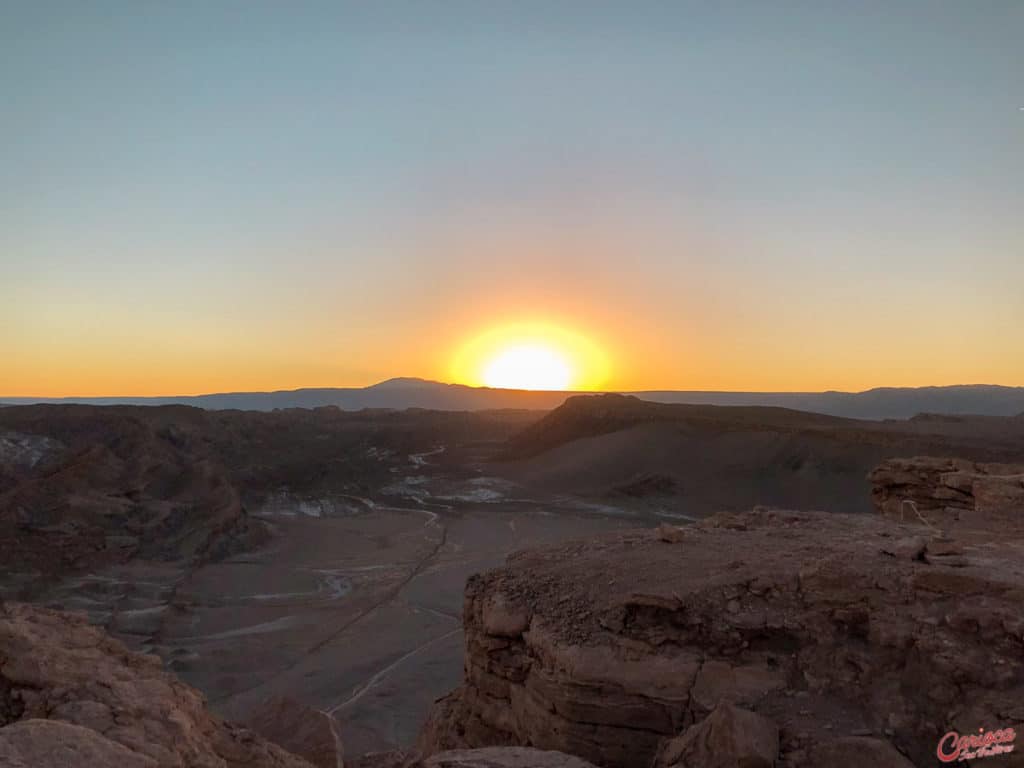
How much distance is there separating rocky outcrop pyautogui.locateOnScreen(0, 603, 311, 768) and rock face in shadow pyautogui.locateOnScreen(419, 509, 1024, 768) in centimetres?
195

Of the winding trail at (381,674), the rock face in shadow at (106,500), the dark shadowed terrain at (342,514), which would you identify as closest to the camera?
the winding trail at (381,674)

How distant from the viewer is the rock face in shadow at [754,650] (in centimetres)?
357

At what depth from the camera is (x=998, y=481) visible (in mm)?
7859

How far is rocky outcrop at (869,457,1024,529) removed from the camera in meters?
7.47

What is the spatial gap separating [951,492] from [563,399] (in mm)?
136733

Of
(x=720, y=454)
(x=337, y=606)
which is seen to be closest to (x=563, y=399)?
(x=720, y=454)

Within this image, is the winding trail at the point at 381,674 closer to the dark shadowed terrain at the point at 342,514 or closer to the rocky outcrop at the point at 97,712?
the dark shadowed terrain at the point at 342,514

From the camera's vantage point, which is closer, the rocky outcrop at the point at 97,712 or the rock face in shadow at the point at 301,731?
the rocky outcrop at the point at 97,712

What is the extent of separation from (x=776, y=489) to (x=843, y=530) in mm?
20463

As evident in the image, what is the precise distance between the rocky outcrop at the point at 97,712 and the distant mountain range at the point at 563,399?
335ft

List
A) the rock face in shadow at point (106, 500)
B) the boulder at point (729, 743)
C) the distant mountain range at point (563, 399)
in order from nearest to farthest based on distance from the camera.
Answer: the boulder at point (729, 743) → the rock face in shadow at point (106, 500) → the distant mountain range at point (563, 399)

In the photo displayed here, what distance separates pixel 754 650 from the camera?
13.8 ft

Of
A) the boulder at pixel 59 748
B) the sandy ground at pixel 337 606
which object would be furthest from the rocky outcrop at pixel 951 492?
the boulder at pixel 59 748

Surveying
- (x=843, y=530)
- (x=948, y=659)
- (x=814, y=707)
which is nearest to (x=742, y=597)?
(x=814, y=707)
